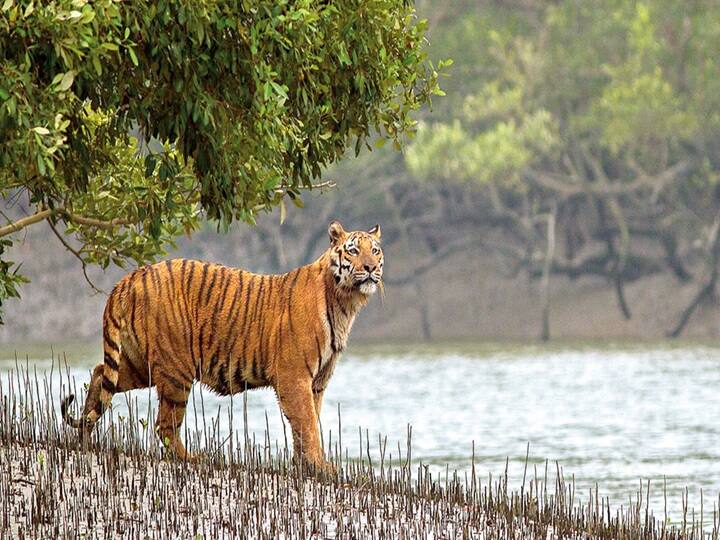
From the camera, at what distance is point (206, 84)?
10.2 meters

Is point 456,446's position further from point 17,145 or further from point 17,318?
point 17,318

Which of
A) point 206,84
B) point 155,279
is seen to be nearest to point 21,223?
point 155,279

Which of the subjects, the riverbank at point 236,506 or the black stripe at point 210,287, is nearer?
the riverbank at point 236,506

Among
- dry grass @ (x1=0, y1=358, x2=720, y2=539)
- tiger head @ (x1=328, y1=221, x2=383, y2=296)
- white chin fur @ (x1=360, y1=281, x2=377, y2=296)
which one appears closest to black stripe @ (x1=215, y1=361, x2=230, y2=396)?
dry grass @ (x1=0, y1=358, x2=720, y2=539)

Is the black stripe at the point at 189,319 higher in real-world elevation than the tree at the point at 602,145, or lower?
lower

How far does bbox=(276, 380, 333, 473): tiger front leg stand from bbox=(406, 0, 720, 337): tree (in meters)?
37.4

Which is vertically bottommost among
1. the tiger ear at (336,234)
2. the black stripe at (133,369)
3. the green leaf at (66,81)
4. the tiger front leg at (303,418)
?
the tiger front leg at (303,418)

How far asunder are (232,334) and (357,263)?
1116 mm

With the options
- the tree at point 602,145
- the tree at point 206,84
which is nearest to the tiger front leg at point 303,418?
the tree at point 206,84

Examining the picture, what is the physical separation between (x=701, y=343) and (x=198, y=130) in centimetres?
3789

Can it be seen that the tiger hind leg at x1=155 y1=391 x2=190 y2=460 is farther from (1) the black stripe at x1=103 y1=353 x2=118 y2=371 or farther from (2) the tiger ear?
(2) the tiger ear

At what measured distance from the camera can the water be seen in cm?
2081

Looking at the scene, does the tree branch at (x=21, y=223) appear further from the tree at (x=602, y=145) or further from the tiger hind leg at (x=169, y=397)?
the tree at (x=602, y=145)

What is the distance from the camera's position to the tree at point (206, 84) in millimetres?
9055
